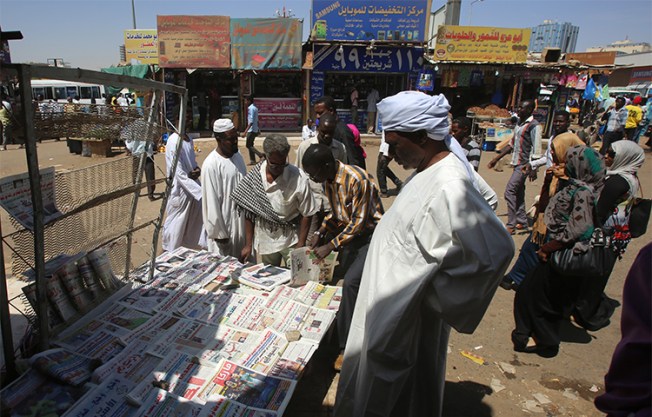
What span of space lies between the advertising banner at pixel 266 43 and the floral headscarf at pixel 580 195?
1230cm

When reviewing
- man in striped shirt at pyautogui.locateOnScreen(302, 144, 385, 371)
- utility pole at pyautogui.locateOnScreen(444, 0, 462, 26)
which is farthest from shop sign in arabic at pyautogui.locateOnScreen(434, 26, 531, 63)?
man in striped shirt at pyautogui.locateOnScreen(302, 144, 385, 371)

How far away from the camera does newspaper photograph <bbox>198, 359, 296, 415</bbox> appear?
1.90 metres

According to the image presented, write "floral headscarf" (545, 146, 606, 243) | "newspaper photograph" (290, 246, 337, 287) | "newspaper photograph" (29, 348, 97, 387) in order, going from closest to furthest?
"newspaper photograph" (29, 348, 97, 387) → "floral headscarf" (545, 146, 606, 243) → "newspaper photograph" (290, 246, 337, 287)

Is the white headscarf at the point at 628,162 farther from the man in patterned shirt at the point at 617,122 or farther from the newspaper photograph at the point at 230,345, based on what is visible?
the man in patterned shirt at the point at 617,122

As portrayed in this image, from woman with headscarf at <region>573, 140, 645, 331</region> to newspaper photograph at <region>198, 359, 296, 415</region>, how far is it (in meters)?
2.51

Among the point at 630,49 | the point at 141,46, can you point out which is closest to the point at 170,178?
the point at 141,46

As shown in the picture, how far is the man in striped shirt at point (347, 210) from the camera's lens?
2.55 m

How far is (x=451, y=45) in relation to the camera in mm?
14195

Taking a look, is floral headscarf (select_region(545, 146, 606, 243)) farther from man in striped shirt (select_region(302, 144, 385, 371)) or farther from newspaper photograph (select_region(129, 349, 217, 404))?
newspaper photograph (select_region(129, 349, 217, 404))

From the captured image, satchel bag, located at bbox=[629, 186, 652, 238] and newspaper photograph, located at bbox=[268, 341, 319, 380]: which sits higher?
satchel bag, located at bbox=[629, 186, 652, 238]

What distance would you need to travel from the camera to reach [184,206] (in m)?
3.89

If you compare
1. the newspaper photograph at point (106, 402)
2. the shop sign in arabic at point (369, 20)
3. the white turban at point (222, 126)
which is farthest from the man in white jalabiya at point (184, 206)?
the shop sign in arabic at point (369, 20)

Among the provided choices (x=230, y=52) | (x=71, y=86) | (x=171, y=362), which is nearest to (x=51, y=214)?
(x=171, y=362)

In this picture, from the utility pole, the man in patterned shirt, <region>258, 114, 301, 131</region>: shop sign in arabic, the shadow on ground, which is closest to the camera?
the shadow on ground
